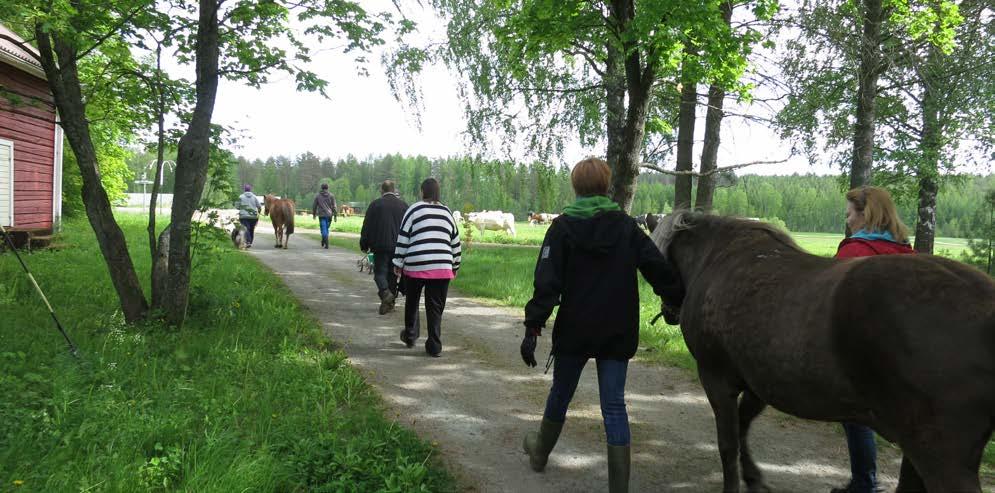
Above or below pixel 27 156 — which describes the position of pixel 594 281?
below

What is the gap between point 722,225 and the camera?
3834 mm

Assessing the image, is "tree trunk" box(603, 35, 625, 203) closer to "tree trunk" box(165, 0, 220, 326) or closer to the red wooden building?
"tree trunk" box(165, 0, 220, 326)

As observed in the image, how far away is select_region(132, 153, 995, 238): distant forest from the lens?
13.9 meters

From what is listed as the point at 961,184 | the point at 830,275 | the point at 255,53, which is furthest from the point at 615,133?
the point at 961,184

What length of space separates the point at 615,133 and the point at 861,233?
24.3ft

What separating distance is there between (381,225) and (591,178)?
5.44 m

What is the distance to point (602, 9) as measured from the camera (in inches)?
376

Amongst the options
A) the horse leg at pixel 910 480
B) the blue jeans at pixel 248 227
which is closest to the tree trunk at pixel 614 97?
the horse leg at pixel 910 480

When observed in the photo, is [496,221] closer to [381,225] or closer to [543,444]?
[381,225]

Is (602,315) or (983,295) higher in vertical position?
(983,295)

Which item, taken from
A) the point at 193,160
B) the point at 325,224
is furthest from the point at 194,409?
the point at 325,224

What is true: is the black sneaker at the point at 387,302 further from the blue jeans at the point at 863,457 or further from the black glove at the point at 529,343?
the blue jeans at the point at 863,457

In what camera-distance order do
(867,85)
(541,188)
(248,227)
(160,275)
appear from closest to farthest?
(160,275) → (867,85) → (541,188) → (248,227)

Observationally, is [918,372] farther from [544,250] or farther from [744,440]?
[544,250]
